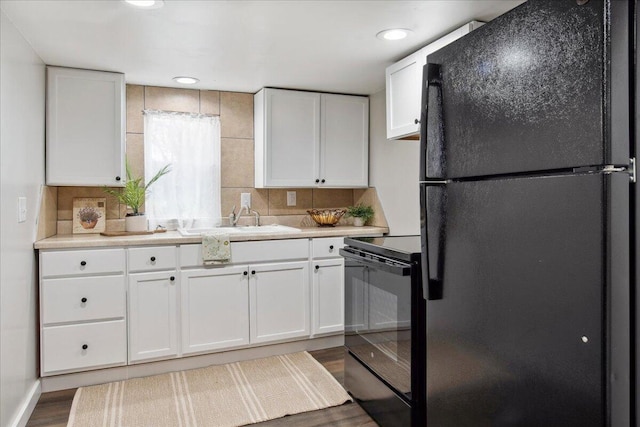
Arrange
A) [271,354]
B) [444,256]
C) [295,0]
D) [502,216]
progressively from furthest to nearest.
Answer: [271,354], [295,0], [444,256], [502,216]

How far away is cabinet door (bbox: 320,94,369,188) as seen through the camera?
3775mm

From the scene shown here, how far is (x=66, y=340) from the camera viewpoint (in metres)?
2.72

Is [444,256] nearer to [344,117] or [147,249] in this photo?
[147,249]

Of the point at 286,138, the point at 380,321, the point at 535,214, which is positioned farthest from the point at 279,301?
the point at 535,214

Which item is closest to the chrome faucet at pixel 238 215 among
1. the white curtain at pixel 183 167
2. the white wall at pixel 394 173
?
the white curtain at pixel 183 167

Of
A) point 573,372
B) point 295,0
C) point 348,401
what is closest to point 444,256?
point 573,372

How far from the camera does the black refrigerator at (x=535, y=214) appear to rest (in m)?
0.90

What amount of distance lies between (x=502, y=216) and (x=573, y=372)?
1.30ft

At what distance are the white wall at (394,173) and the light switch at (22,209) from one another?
8.06ft

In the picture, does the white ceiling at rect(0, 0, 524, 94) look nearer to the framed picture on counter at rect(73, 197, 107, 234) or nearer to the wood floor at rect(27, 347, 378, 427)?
the framed picture on counter at rect(73, 197, 107, 234)

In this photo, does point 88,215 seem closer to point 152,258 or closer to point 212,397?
point 152,258

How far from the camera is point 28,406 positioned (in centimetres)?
242

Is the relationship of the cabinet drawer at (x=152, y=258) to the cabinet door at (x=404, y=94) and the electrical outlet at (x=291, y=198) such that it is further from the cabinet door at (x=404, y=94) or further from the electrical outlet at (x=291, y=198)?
the cabinet door at (x=404, y=94)

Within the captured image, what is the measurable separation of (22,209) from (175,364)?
1.39 m
